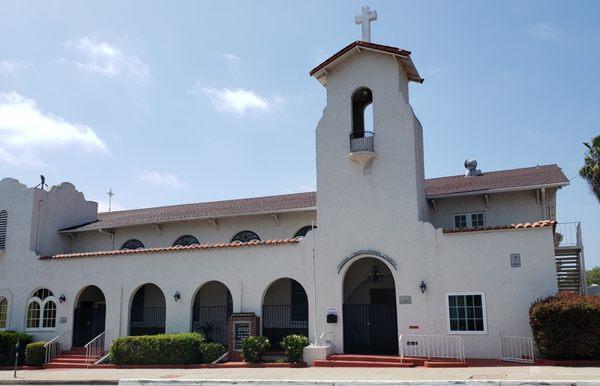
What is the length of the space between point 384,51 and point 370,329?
9895 millimetres

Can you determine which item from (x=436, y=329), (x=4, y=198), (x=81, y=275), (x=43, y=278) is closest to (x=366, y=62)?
(x=436, y=329)

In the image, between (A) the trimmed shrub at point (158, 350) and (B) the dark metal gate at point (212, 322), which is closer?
(A) the trimmed shrub at point (158, 350)

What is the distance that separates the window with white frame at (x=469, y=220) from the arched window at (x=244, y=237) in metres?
8.76

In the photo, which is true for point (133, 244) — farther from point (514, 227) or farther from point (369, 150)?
point (514, 227)

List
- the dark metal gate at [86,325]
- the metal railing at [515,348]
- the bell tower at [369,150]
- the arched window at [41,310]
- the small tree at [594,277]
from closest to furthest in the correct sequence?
1. the metal railing at [515,348]
2. the bell tower at [369,150]
3. the dark metal gate at [86,325]
4. the arched window at [41,310]
5. the small tree at [594,277]

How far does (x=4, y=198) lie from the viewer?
2891cm

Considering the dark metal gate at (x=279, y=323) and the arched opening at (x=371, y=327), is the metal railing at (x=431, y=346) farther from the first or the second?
the dark metal gate at (x=279, y=323)

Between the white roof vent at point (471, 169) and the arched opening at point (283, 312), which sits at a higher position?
the white roof vent at point (471, 169)

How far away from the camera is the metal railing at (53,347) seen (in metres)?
23.9

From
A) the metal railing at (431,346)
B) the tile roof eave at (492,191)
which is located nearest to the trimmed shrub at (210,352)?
the metal railing at (431,346)

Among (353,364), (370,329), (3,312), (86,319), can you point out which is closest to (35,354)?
(86,319)

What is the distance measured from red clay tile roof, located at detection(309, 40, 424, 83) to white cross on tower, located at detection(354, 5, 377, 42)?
673 millimetres

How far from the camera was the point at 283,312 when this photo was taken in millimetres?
23469

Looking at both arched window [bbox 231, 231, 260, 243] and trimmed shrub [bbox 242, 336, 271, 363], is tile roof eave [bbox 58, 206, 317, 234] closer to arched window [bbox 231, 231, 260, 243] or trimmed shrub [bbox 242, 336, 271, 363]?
arched window [bbox 231, 231, 260, 243]
